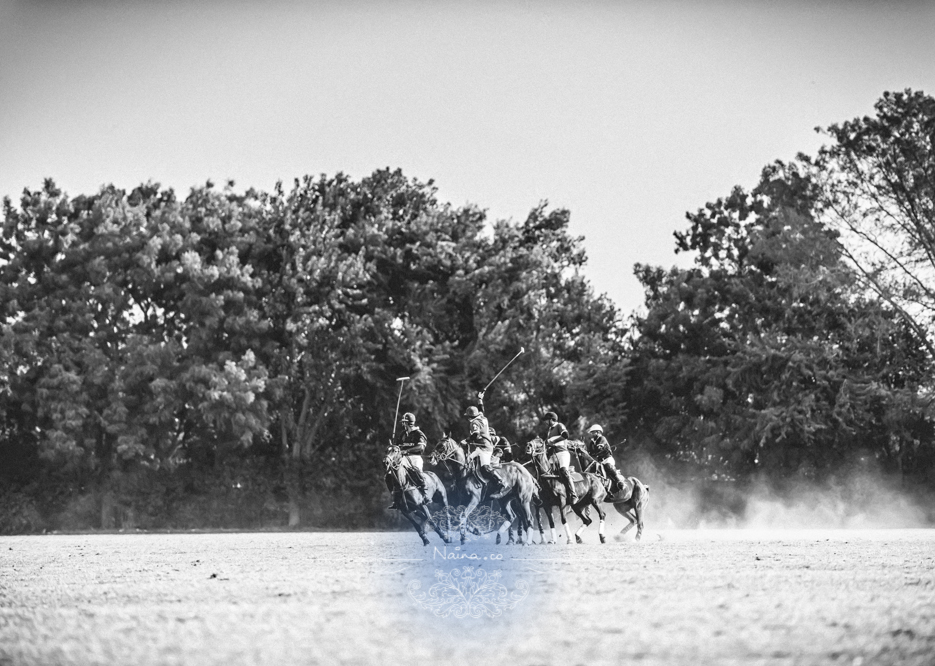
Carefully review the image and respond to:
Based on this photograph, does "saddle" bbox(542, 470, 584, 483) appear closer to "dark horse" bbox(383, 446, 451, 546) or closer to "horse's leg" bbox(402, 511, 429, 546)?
"dark horse" bbox(383, 446, 451, 546)

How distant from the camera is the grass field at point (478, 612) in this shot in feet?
24.3

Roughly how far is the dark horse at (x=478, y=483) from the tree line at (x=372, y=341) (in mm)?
18615

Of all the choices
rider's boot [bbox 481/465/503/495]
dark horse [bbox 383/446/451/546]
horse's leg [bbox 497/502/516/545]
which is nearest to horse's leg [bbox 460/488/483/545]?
rider's boot [bbox 481/465/503/495]

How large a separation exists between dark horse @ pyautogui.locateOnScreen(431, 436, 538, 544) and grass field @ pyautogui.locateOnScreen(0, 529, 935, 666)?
16.9ft

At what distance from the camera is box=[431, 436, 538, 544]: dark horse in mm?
22188

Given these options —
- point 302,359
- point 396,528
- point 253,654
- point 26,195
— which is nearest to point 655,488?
point 396,528

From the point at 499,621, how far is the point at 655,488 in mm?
38879

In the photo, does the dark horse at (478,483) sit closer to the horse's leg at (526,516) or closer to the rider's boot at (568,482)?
the horse's leg at (526,516)

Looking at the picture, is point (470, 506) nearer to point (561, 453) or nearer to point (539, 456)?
point (539, 456)

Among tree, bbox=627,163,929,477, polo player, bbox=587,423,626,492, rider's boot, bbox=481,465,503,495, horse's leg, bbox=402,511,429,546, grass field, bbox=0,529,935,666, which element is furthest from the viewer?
tree, bbox=627,163,929,477

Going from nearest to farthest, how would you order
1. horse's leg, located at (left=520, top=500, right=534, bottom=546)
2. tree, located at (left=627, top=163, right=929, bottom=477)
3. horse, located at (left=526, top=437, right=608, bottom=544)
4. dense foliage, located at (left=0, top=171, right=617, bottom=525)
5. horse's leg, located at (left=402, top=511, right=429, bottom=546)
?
horse's leg, located at (left=402, top=511, right=429, bottom=546) → horse's leg, located at (left=520, top=500, right=534, bottom=546) → horse, located at (left=526, top=437, right=608, bottom=544) → dense foliage, located at (left=0, top=171, right=617, bottom=525) → tree, located at (left=627, top=163, right=929, bottom=477)

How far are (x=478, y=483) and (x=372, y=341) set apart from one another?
21.6m

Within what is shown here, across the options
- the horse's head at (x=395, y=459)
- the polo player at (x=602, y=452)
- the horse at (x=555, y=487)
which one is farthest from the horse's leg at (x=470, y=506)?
the polo player at (x=602, y=452)

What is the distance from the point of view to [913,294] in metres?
40.3
